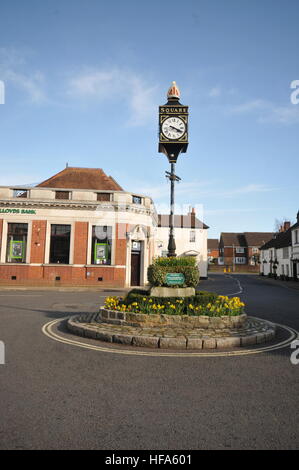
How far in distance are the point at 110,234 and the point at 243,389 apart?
71.5ft

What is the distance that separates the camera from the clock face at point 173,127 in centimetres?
1085

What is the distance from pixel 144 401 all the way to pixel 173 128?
361 inches

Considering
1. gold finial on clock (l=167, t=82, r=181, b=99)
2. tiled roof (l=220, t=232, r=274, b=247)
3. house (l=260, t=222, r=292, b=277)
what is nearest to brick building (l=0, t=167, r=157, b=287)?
gold finial on clock (l=167, t=82, r=181, b=99)

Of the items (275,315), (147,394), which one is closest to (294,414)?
(147,394)

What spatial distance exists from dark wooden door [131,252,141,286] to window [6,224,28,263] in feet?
30.2

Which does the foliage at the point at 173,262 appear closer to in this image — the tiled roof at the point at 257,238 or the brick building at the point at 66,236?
the brick building at the point at 66,236

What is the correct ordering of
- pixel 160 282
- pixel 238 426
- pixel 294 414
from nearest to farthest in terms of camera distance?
pixel 238 426
pixel 294 414
pixel 160 282

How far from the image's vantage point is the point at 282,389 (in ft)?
15.5

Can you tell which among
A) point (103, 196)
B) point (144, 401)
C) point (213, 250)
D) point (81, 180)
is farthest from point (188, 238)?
point (213, 250)

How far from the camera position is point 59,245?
83.5 ft

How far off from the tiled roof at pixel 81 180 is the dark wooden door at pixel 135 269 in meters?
6.74

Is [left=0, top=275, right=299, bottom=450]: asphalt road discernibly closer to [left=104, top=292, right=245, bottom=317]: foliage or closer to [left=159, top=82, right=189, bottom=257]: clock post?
[left=104, top=292, right=245, bottom=317]: foliage

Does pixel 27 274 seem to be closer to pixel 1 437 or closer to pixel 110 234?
pixel 110 234

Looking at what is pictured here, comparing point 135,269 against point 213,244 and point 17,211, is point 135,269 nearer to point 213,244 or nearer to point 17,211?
point 17,211
